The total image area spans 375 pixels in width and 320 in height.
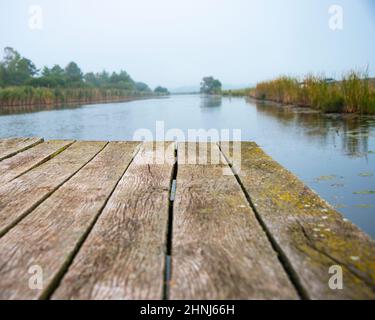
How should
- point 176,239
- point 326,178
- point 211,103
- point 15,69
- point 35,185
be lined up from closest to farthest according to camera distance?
point 176,239 → point 35,185 → point 326,178 → point 211,103 → point 15,69

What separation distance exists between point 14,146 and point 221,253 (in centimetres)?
199

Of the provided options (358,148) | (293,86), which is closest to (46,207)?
(358,148)

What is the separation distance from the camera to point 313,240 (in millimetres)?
778

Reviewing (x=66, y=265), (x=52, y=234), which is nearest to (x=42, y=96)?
(x=52, y=234)

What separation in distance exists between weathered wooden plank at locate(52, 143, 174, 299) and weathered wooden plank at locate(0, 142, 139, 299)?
36 mm

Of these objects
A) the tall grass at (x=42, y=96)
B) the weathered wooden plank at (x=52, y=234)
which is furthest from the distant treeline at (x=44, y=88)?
the weathered wooden plank at (x=52, y=234)

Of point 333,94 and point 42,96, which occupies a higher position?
point 42,96

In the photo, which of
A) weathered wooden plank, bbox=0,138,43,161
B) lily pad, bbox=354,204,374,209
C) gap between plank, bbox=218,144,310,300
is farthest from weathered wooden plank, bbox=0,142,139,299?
lily pad, bbox=354,204,374,209

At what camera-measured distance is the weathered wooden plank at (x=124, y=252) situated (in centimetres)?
61

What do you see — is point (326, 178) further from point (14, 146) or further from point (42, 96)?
point (42, 96)

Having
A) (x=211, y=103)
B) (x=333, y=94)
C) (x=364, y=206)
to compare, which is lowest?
(x=364, y=206)

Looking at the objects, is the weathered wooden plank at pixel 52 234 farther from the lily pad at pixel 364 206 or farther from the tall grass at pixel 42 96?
the tall grass at pixel 42 96

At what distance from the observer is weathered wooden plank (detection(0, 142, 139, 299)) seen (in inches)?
→ 25.4
